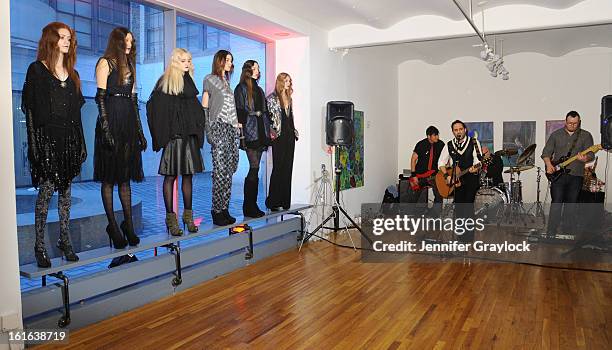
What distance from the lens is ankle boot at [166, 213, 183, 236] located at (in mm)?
5211

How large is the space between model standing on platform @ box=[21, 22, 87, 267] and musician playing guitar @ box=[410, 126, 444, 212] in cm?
484

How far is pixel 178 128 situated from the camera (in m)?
5.20

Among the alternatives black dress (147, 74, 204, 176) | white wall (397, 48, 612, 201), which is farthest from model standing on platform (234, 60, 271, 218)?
white wall (397, 48, 612, 201)

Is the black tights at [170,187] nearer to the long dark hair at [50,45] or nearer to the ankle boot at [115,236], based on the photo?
the ankle boot at [115,236]

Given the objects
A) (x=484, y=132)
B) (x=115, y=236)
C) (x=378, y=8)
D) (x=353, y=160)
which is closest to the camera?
(x=115, y=236)

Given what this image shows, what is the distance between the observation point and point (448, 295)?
15.8 ft

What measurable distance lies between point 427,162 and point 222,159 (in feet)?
10.6

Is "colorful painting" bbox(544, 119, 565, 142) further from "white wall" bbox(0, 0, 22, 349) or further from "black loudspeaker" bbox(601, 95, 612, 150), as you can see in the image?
"white wall" bbox(0, 0, 22, 349)

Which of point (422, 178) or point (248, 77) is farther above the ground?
point (248, 77)

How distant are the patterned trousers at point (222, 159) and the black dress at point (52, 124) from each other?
1.75 m

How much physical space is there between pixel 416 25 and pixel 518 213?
12.0 ft

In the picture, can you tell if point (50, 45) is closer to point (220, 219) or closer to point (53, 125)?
point (53, 125)

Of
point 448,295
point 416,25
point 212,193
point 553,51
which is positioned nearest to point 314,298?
point 448,295

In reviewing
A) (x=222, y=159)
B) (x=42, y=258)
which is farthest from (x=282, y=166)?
(x=42, y=258)
